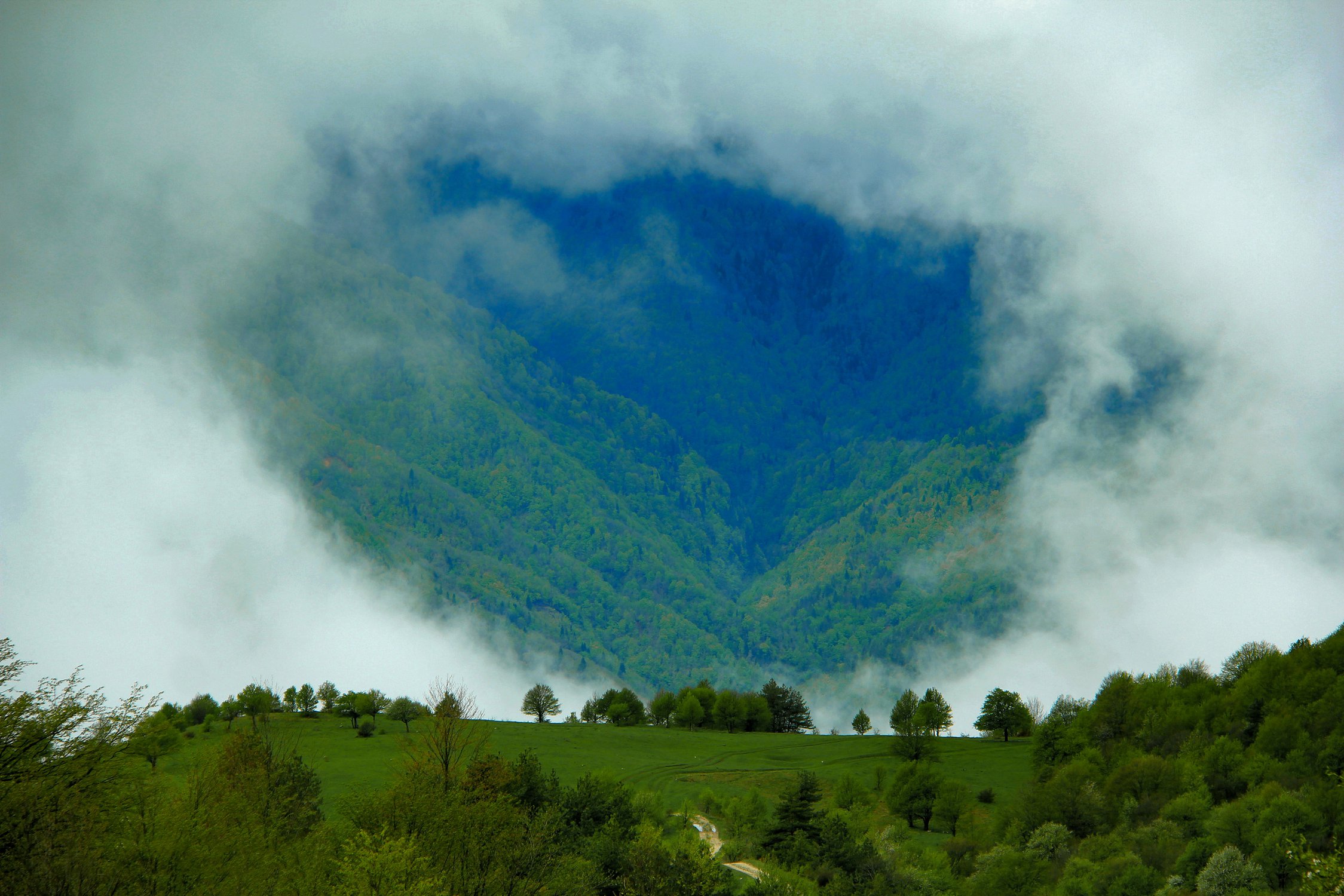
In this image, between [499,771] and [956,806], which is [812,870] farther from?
[956,806]

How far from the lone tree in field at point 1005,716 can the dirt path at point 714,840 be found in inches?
3114

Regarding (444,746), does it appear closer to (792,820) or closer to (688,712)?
(792,820)

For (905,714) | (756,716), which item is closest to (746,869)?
(905,714)

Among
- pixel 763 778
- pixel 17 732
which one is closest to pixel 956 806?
pixel 763 778

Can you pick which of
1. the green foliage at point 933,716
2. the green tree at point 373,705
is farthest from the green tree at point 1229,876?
the green tree at point 373,705

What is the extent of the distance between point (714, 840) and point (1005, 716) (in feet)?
296

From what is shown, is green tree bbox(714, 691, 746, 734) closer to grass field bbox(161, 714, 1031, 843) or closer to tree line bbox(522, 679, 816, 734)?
tree line bbox(522, 679, 816, 734)

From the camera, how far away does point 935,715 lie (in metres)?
172

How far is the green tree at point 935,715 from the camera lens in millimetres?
169875

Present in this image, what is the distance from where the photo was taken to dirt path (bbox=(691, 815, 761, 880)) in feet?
259

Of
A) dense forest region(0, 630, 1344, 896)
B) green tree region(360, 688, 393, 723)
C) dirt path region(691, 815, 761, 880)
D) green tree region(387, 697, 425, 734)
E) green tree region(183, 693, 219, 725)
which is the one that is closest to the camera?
dense forest region(0, 630, 1344, 896)

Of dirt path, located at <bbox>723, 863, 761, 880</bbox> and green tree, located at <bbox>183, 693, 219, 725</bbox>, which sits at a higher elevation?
green tree, located at <bbox>183, 693, 219, 725</bbox>

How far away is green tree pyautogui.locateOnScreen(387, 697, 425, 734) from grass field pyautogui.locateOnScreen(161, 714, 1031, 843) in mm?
3389

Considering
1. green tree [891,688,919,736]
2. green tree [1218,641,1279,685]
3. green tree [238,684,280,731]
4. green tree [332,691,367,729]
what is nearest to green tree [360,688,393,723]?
green tree [332,691,367,729]
